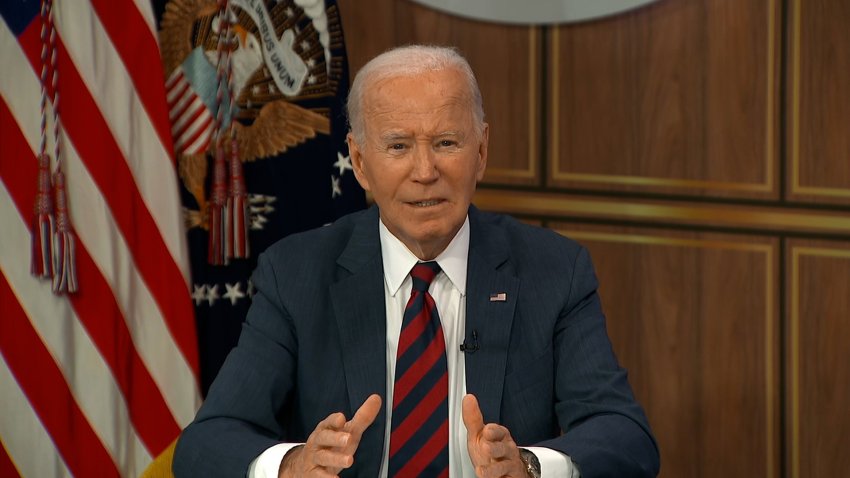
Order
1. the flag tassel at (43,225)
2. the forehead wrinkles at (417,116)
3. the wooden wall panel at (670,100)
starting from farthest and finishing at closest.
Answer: the wooden wall panel at (670,100), the flag tassel at (43,225), the forehead wrinkles at (417,116)

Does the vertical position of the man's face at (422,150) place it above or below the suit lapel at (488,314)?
above

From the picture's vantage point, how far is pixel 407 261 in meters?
2.62

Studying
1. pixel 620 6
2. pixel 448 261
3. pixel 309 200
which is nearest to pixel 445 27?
pixel 620 6

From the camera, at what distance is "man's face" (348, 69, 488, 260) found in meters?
2.44

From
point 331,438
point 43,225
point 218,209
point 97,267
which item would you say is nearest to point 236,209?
point 218,209

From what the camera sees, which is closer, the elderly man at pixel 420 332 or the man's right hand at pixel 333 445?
the man's right hand at pixel 333 445

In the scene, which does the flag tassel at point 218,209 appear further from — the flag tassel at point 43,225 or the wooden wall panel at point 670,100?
the wooden wall panel at point 670,100

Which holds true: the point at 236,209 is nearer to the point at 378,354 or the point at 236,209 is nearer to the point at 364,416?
the point at 378,354

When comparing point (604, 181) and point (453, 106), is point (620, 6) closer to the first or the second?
point (604, 181)

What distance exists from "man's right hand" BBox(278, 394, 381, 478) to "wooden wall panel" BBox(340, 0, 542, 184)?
7.06 ft

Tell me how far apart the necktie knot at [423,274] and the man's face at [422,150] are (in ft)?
0.23

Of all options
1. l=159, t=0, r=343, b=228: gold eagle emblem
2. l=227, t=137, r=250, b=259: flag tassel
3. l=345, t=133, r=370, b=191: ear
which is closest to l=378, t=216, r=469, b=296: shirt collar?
l=345, t=133, r=370, b=191: ear

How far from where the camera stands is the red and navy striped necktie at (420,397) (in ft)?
8.07

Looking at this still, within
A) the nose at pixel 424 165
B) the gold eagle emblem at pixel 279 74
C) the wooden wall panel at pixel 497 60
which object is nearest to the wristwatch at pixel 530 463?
the nose at pixel 424 165
